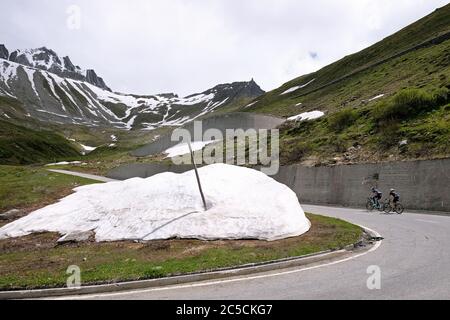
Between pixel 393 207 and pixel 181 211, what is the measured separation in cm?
1504

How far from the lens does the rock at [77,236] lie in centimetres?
1659

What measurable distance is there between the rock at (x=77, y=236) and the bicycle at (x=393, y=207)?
17.8 m

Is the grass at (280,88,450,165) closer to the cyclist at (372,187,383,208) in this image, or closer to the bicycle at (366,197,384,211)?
the cyclist at (372,187,383,208)

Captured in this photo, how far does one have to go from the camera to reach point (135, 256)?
529 inches

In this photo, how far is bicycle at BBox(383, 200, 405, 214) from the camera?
997 inches

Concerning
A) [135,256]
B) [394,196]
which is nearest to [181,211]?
[135,256]

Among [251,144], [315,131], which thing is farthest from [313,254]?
[251,144]

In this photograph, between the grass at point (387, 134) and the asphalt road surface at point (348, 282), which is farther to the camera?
the grass at point (387, 134)

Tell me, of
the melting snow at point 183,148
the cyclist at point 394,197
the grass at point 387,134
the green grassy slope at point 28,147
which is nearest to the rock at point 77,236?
the cyclist at point 394,197

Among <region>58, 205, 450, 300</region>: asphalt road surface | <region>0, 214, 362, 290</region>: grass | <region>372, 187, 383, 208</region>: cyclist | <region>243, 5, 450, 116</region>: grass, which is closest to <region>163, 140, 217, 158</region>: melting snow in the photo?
<region>243, 5, 450, 116</region>: grass

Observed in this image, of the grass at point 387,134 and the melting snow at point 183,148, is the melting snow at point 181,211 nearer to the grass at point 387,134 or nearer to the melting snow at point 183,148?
the grass at point 387,134

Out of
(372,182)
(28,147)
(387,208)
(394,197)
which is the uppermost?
(28,147)

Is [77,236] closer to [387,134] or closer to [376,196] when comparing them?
[376,196]
